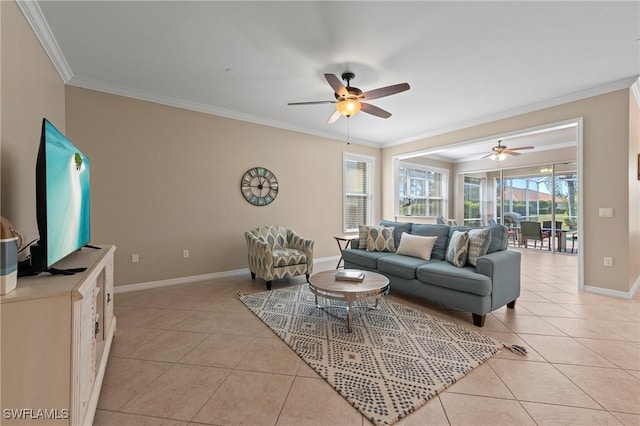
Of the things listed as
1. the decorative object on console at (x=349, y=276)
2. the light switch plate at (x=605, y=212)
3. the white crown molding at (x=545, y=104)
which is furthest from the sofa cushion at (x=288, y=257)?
the light switch plate at (x=605, y=212)

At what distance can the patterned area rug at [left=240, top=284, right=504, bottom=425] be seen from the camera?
162 centimetres

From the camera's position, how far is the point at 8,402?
108 centimetres

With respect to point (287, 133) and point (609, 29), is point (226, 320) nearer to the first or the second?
point (287, 133)

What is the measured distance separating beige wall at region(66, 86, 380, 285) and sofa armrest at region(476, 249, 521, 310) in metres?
3.25

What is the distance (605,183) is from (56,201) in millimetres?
5486

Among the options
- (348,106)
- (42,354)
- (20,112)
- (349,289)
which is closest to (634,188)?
(348,106)

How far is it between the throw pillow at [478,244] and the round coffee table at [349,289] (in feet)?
3.26

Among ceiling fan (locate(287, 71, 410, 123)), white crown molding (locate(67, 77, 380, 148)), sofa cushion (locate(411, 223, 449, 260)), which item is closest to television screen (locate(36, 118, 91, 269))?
white crown molding (locate(67, 77, 380, 148))

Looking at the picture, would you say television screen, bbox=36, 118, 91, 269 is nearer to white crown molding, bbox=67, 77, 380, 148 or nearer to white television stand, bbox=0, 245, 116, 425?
white television stand, bbox=0, 245, 116, 425

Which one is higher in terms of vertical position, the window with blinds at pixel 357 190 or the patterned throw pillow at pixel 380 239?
the window with blinds at pixel 357 190

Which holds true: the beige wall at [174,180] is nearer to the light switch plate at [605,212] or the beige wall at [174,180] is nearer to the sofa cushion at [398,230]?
the sofa cushion at [398,230]

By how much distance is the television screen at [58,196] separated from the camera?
1.36 metres

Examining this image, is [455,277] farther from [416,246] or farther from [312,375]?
[312,375]

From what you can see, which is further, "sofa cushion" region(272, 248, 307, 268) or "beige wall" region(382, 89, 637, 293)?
"sofa cushion" region(272, 248, 307, 268)
